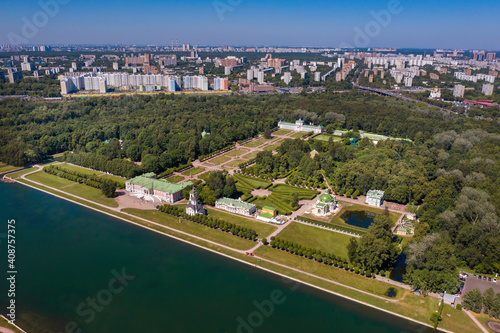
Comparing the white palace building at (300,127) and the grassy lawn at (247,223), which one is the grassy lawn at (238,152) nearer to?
the white palace building at (300,127)

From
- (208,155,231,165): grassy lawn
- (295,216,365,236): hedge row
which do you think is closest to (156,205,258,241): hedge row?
(295,216,365,236): hedge row

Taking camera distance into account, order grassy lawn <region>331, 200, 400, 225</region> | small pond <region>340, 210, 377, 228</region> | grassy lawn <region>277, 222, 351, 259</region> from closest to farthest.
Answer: grassy lawn <region>277, 222, 351, 259</region> < small pond <region>340, 210, 377, 228</region> < grassy lawn <region>331, 200, 400, 225</region>

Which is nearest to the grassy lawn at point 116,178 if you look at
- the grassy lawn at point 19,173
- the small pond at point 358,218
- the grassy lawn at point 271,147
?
the grassy lawn at point 19,173

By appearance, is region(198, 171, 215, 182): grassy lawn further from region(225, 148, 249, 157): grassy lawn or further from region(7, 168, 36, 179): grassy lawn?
region(7, 168, 36, 179): grassy lawn

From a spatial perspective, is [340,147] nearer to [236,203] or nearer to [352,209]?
[352,209]

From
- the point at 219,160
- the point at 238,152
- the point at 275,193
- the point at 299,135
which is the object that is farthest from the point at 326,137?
the point at 275,193
